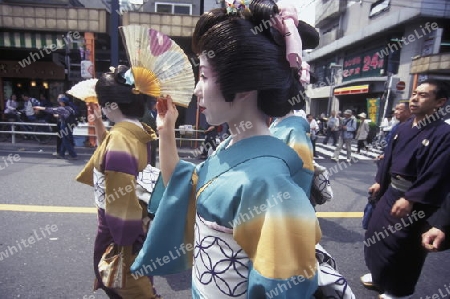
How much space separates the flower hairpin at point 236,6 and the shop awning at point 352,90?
16.9 metres

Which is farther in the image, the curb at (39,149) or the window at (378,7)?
the window at (378,7)

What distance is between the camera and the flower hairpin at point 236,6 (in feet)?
3.21

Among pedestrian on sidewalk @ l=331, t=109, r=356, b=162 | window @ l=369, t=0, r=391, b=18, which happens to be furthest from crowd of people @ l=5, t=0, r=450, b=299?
window @ l=369, t=0, r=391, b=18

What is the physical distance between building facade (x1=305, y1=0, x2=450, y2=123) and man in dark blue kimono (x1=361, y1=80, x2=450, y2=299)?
8.58 meters

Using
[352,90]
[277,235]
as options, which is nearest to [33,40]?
[277,235]

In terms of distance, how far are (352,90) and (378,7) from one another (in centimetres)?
462

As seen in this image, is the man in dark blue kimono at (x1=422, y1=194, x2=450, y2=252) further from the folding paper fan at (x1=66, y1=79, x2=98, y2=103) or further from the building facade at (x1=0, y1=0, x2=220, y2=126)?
the building facade at (x1=0, y1=0, x2=220, y2=126)

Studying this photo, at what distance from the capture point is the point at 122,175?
161 cm

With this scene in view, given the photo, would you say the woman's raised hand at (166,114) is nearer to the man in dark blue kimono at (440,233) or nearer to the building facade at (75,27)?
the man in dark blue kimono at (440,233)

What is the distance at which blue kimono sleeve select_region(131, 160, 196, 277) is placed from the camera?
120 cm

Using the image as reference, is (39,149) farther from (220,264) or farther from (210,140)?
(220,264)

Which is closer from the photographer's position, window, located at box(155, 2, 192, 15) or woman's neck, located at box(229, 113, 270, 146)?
woman's neck, located at box(229, 113, 270, 146)

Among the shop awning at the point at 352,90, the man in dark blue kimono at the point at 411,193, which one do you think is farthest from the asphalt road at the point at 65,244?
the shop awning at the point at 352,90

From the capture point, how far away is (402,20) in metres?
13.0
